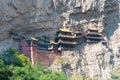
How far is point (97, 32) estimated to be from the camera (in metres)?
40.6

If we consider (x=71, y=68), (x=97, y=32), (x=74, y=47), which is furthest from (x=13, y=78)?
(x=97, y=32)

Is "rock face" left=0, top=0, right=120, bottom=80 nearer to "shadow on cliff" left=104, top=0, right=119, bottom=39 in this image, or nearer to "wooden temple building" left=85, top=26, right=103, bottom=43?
"shadow on cliff" left=104, top=0, right=119, bottom=39

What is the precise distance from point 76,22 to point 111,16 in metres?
4.08

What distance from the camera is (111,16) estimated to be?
139 feet

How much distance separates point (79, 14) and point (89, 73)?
604 centimetres

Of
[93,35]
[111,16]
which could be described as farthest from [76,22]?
[111,16]

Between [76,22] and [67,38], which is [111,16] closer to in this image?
[76,22]

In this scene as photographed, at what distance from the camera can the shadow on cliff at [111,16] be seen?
1656 inches

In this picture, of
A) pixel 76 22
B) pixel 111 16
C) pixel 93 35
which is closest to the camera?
pixel 93 35

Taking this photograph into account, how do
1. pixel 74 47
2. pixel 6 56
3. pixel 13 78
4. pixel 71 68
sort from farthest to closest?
pixel 74 47 → pixel 71 68 → pixel 6 56 → pixel 13 78

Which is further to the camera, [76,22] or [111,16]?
[111,16]

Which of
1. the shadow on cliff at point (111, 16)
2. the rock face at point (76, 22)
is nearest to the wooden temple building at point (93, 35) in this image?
the rock face at point (76, 22)

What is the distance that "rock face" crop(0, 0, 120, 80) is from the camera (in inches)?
1400

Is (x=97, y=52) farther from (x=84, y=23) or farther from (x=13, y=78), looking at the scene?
(x=13, y=78)
